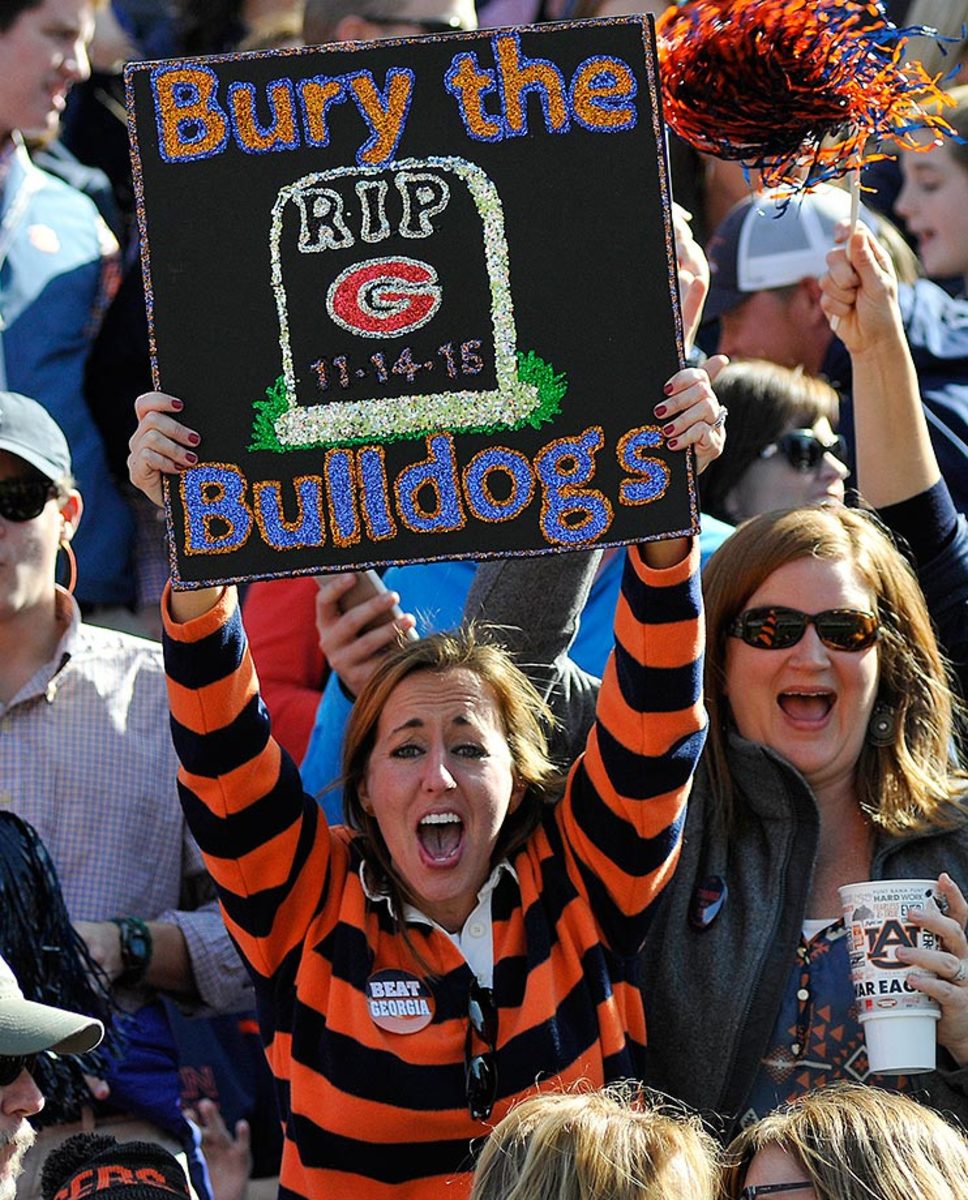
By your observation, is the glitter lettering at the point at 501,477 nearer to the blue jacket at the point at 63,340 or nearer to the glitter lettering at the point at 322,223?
the glitter lettering at the point at 322,223

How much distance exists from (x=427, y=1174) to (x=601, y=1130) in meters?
0.66

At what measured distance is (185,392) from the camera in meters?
3.34

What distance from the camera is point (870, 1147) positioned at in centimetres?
263

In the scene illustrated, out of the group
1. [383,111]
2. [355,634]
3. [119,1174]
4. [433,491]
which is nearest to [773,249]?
[355,634]

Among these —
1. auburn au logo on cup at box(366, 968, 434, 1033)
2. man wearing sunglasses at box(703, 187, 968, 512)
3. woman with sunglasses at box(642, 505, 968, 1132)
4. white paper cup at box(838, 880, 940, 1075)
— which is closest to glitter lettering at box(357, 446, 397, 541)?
auburn au logo on cup at box(366, 968, 434, 1033)

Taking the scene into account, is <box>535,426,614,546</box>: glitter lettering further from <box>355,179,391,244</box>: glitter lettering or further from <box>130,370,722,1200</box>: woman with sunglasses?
<box>355,179,391,244</box>: glitter lettering

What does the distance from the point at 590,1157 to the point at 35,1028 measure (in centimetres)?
99

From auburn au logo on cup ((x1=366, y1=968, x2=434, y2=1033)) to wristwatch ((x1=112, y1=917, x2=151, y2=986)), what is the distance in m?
0.70

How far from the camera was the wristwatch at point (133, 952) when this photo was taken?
3943mm

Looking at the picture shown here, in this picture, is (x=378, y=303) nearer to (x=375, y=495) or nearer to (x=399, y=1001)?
(x=375, y=495)

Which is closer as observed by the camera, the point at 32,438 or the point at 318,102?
the point at 318,102

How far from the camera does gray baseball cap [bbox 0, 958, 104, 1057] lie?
3.22m

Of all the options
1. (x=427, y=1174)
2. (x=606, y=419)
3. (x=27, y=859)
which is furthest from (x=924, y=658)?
(x=27, y=859)

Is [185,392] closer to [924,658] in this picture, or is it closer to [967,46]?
[924,658]
